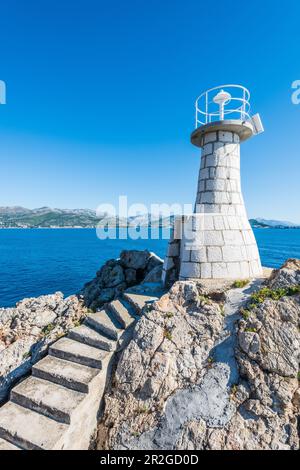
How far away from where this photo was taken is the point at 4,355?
1133 cm

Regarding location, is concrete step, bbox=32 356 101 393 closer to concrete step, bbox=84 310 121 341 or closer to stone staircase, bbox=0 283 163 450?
stone staircase, bbox=0 283 163 450

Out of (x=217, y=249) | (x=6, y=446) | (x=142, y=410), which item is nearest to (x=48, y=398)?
(x=6, y=446)

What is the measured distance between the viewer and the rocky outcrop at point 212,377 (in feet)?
19.0

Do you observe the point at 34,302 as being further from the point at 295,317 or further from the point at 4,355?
the point at 295,317

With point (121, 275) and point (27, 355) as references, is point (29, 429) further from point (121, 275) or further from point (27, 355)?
point (121, 275)

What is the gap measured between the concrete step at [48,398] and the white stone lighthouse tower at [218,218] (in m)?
6.37

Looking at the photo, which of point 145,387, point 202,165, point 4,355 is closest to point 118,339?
point 145,387

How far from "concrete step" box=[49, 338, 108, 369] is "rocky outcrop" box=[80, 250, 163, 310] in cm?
592

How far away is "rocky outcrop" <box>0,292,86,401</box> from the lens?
9.95m

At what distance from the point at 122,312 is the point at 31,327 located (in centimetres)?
763

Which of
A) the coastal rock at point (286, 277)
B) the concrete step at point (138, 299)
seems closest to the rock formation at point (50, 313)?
the concrete step at point (138, 299)

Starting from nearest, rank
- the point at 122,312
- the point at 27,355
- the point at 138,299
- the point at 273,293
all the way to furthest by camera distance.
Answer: the point at 273,293 < the point at 122,312 < the point at 138,299 < the point at 27,355

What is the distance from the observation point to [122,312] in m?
9.35
